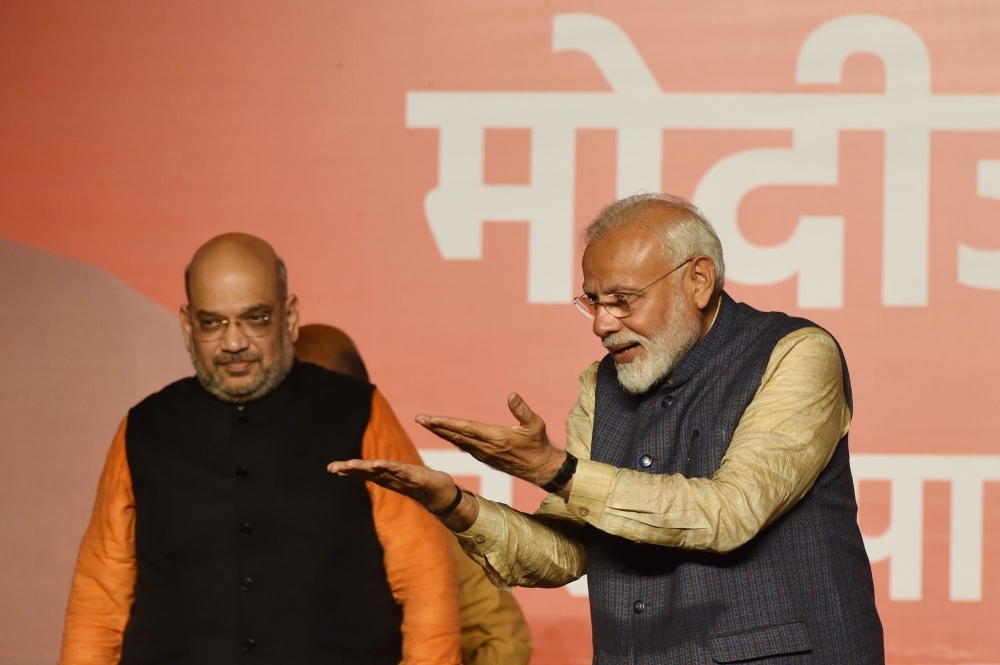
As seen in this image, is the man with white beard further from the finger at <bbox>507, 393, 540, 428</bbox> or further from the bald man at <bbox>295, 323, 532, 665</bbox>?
the bald man at <bbox>295, 323, 532, 665</bbox>

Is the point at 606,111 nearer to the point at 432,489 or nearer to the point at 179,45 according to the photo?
the point at 179,45

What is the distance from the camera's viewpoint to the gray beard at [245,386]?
8.91ft

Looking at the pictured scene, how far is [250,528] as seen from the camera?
262cm

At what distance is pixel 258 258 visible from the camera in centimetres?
272

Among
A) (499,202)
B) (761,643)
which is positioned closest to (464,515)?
(761,643)

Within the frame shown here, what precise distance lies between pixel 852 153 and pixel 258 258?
1.79m

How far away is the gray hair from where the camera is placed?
2027 millimetres

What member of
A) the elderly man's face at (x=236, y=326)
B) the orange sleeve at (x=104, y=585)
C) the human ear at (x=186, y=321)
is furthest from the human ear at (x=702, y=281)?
the orange sleeve at (x=104, y=585)

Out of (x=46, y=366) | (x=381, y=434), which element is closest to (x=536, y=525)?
(x=381, y=434)

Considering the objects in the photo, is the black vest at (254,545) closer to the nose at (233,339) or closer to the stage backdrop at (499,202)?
the nose at (233,339)

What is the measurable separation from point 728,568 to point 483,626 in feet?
3.97

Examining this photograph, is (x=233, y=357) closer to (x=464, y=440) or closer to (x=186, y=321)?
(x=186, y=321)

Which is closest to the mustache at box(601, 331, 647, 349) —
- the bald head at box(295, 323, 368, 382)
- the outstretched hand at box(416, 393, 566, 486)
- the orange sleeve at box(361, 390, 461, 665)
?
the outstretched hand at box(416, 393, 566, 486)

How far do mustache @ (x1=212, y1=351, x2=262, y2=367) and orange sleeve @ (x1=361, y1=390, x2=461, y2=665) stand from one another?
372 millimetres
